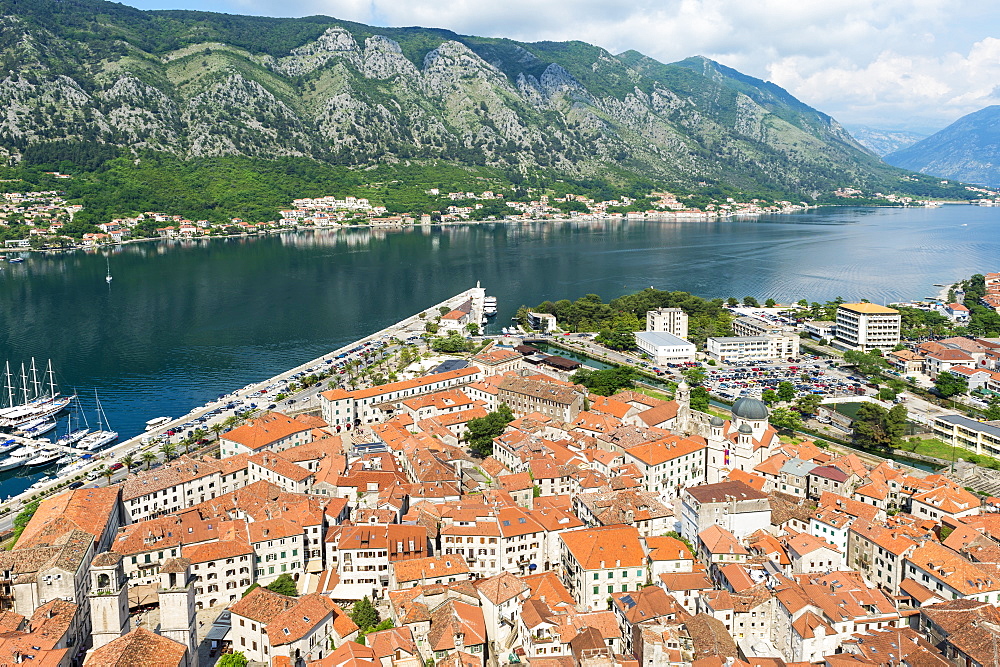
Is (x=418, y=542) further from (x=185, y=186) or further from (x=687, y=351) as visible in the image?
(x=185, y=186)

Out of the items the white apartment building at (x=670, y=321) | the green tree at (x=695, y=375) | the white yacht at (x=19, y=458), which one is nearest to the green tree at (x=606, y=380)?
the green tree at (x=695, y=375)

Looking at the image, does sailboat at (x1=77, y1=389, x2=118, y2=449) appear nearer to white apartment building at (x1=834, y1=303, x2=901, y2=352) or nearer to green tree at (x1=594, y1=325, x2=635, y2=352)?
green tree at (x1=594, y1=325, x2=635, y2=352)

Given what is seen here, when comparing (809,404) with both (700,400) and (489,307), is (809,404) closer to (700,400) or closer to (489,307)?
(700,400)

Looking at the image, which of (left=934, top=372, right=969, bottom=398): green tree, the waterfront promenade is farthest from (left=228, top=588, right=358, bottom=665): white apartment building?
(left=934, top=372, right=969, bottom=398): green tree

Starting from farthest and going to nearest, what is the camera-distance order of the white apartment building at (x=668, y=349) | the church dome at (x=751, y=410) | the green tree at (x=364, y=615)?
the white apartment building at (x=668, y=349) → the church dome at (x=751, y=410) → the green tree at (x=364, y=615)

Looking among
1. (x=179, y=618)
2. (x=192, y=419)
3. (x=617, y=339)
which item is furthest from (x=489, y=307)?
(x=179, y=618)

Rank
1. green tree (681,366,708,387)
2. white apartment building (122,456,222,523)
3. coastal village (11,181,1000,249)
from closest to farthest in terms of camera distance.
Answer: white apartment building (122,456,222,523), green tree (681,366,708,387), coastal village (11,181,1000,249)

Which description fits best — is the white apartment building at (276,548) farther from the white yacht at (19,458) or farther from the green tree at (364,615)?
the white yacht at (19,458)
